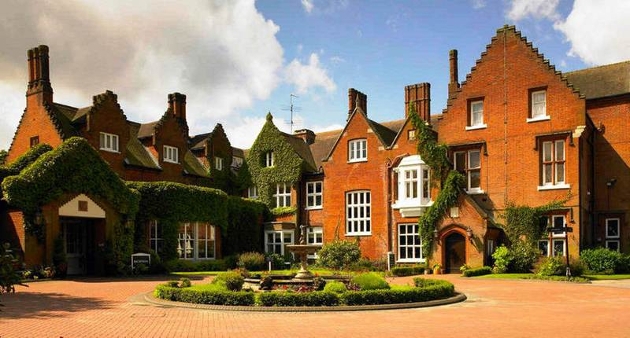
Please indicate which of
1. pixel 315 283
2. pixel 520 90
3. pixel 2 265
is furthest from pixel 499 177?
pixel 2 265

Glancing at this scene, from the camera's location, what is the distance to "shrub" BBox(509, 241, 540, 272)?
33469 millimetres

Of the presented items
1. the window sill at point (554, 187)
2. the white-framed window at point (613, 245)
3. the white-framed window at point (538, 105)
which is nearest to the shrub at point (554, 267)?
the window sill at point (554, 187)

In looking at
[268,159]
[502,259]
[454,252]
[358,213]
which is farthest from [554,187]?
[268,159]

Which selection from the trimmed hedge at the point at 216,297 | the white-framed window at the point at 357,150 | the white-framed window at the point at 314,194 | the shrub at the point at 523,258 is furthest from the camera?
the white-framed window at the point at 314,194

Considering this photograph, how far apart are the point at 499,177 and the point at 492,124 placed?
3351 mm

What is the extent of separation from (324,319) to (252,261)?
76.7ft

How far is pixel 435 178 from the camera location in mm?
37250

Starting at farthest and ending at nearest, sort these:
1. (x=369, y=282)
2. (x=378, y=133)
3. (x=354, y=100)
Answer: (x=354, y=100)
(x=378, y=133)
(x=369, y=282)

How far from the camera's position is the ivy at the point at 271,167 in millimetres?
43969

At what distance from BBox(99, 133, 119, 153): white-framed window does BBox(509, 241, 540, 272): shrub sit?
2550 centimetres

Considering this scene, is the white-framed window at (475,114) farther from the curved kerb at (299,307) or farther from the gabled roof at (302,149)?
the curved kerb at (299,307)

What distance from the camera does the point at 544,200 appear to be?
114 feet

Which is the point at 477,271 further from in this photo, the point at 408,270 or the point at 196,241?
the point at 196,241

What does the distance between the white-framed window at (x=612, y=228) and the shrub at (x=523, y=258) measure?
17.4 ft
